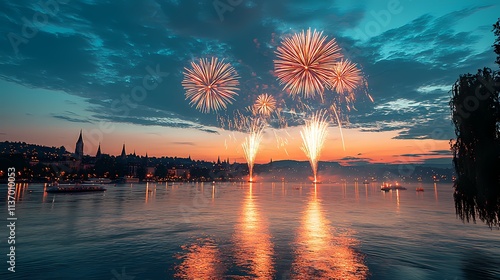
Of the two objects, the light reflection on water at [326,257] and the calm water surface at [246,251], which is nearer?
the light reflection on water at [326,257]

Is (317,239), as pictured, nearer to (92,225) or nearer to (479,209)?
(479,209)

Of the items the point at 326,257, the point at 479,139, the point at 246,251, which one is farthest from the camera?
the point at 246,251

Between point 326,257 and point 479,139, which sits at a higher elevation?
point 479,139

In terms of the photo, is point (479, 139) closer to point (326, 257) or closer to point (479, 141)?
point (479, 141)

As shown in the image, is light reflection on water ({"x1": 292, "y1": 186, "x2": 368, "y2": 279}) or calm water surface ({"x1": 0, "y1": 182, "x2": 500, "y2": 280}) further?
calm water surface ({"x1": 0, "y1": 182, "x2": 500, "y2": 280})

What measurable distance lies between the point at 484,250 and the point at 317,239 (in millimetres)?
14953

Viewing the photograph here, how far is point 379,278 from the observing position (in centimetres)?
1902

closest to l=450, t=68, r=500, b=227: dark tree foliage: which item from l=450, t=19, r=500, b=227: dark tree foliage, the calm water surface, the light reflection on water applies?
l=450, t=19, r=500, b=227: dark tree foliage

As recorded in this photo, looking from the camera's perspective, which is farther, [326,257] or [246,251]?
[246,251]

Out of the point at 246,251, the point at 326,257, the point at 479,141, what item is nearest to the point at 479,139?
the point at 479,141

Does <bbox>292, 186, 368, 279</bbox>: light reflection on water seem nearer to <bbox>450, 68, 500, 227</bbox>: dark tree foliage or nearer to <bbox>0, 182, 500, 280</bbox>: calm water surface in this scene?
<bbox>0, 182, 500, 280</bbox>: calm water surface

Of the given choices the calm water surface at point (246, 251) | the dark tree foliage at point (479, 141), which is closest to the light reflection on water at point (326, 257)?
the calm water surface at point (246, 251)

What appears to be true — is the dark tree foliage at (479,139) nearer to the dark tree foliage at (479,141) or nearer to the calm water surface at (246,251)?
the dark tree foliage at (479,141)

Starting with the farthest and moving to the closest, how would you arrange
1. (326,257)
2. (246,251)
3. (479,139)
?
(246,251) < (326,257) < (479,139)
